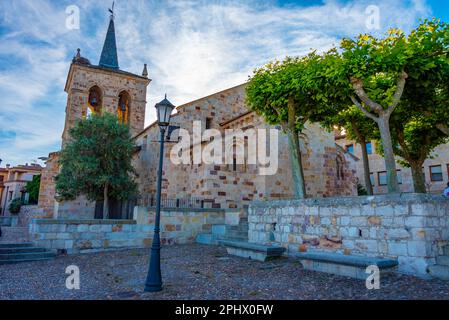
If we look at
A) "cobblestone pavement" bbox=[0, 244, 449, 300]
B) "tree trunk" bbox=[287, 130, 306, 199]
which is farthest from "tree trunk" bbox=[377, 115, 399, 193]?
"tree trunk" bbox=[287, 130, 306, 199]

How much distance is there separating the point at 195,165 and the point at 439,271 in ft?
39.9

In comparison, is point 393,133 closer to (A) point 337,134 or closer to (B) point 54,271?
(B) point 54,271

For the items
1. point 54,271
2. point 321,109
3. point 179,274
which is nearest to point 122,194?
point 54,271

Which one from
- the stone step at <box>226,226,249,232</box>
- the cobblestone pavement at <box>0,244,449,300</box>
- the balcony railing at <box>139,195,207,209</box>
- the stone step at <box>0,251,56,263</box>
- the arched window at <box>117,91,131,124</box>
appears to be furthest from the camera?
the arched window at <box>117,91,131,124</box>

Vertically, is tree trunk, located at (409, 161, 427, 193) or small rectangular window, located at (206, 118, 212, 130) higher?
small rectangular window, located at (206, 118, 212, 130)

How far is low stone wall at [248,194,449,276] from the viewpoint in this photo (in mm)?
5699

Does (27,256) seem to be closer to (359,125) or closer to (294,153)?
(294,153)

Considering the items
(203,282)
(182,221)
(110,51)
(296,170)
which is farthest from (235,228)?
(110,51)

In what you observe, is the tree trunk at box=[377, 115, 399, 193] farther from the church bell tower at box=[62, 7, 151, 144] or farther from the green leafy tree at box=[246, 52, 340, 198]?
the church bell tower at box=[62, 7, 151, 144]

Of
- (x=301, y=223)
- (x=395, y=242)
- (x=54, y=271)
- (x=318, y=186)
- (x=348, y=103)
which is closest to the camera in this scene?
(x=395, y=242)

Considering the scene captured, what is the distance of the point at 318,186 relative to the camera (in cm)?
1730

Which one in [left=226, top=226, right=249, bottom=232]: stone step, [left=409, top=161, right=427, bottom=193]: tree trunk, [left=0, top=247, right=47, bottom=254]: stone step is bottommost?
[left=0, top=247, right=47, bottom=254]: stone step
